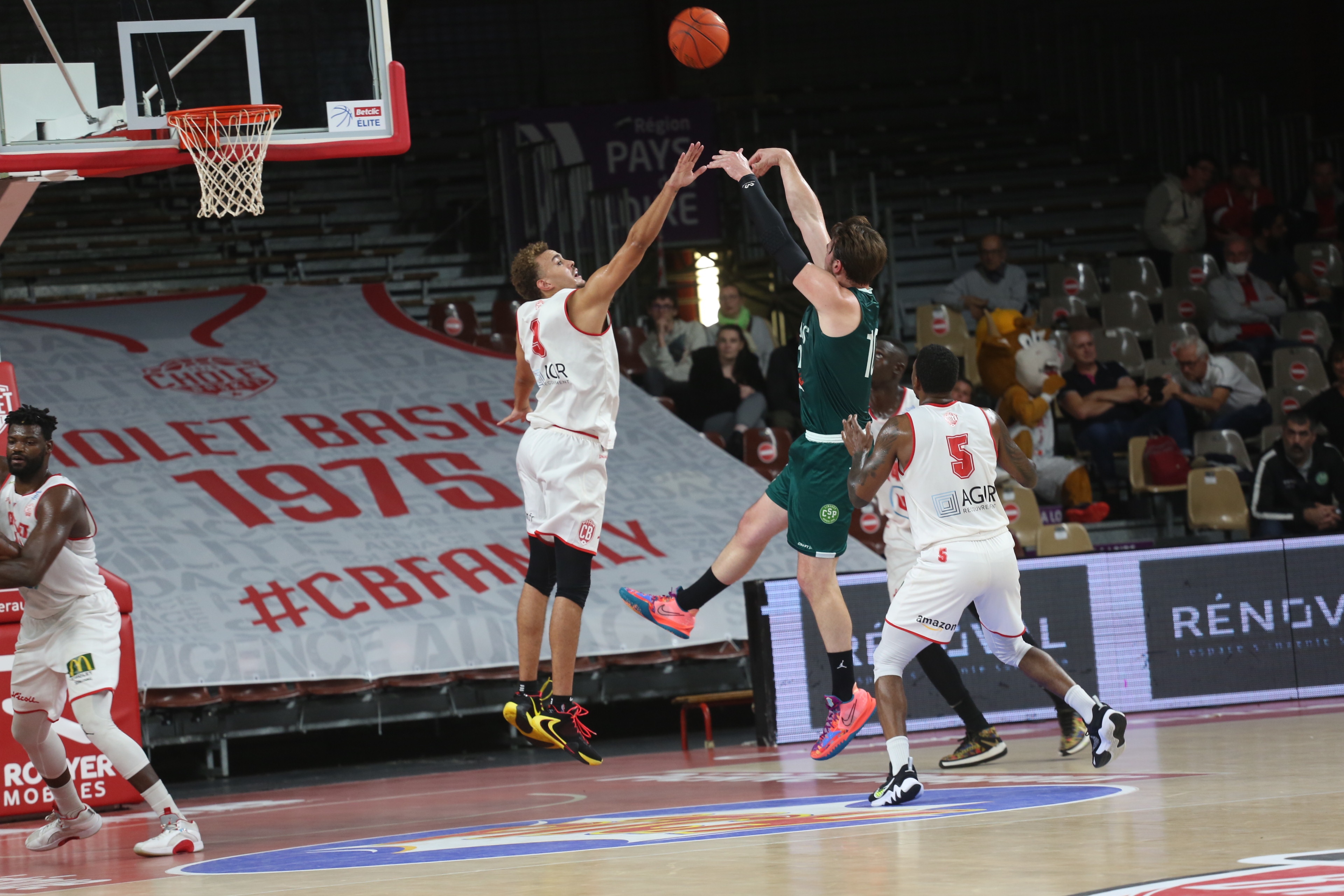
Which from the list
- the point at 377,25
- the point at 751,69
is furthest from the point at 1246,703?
the point at 751,69

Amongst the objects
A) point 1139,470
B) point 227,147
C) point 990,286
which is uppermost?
point 227,147

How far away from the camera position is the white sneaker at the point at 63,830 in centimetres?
771

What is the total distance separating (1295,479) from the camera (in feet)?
42.0

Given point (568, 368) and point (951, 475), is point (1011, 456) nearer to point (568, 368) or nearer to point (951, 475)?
point (951, 475)

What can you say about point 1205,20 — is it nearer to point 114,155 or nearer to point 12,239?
point 12,239

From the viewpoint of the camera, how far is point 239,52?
8250mm

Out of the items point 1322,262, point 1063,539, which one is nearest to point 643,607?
point 1063,539

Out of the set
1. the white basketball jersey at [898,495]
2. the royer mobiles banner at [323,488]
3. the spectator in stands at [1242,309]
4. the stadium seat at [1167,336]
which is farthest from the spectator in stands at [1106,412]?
the white basketball jersey at [898,495]

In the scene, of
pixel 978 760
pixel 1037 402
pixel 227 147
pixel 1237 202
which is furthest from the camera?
pixel 1237 202

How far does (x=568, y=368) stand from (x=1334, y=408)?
924 centimetres

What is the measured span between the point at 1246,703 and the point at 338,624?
19.8 ft

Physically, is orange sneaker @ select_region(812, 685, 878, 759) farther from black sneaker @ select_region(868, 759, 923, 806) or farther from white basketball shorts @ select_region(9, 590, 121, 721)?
white basketball shorts @ select_region(9, 590, 121, 721)

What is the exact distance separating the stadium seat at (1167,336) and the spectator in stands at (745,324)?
12.0 ft

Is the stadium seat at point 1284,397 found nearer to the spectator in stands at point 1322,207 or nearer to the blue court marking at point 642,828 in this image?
the spectator in stands at point 1322,207
